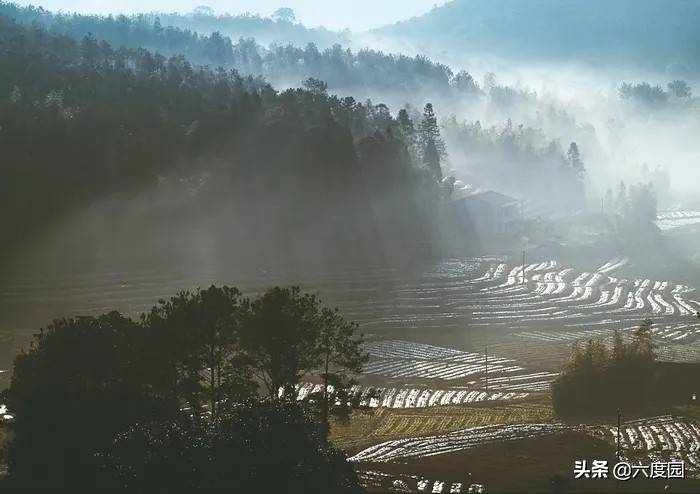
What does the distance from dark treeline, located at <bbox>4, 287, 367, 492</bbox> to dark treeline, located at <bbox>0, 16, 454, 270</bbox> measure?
210ft

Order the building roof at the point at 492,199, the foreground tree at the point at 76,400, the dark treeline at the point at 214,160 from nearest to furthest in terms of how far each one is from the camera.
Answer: the foreground tree at the point at 76,400 → the dark treeline at the point at 214,160 → the building roof at the point at 492,199

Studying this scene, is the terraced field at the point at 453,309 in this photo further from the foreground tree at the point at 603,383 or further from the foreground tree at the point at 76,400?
the foreground tree at the point at 76,400

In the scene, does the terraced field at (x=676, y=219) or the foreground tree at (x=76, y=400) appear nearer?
the foreground tree at (x=76, y=400)

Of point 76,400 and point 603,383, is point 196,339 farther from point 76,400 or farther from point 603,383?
point 603,383

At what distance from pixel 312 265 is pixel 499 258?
1124 inches

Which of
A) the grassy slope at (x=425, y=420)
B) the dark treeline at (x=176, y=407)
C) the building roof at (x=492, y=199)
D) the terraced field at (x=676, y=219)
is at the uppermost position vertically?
the building roof at (x=492, y=199)

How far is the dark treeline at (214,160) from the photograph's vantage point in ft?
335

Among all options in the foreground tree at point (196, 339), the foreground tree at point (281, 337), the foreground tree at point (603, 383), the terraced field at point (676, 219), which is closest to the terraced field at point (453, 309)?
the foreground tree at point (603, 383)

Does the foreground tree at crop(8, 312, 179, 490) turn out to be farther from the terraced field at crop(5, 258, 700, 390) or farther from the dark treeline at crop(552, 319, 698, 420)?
the dark treeline at crop(552, 319, 698, 420)

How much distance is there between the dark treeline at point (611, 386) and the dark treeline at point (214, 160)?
51568mm

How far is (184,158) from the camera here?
114m

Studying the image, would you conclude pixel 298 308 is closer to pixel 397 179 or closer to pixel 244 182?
pixel 244 182

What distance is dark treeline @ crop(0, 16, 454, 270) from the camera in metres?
102

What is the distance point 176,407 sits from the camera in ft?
95.6
